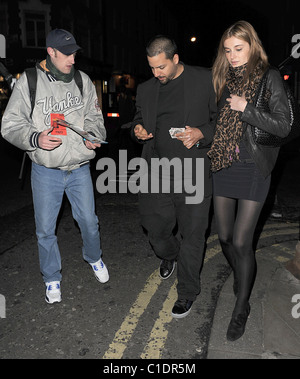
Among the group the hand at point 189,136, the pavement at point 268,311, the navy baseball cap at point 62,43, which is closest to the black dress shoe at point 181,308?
the pavement at point 268,311

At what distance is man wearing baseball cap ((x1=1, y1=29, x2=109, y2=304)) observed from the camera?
9.68 feet

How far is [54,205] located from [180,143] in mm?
1248

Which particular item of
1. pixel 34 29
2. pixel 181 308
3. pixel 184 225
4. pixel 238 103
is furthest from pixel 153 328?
pixel 34 29

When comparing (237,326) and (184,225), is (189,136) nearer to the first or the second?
(184,225)

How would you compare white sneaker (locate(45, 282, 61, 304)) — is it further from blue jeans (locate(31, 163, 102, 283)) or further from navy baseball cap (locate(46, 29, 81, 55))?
navy baseball cap (locate(46, 29, 81, 55))

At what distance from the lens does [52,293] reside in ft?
11.0

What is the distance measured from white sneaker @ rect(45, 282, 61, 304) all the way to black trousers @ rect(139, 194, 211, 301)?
1.02 m

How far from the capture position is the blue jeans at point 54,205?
10.5 ft

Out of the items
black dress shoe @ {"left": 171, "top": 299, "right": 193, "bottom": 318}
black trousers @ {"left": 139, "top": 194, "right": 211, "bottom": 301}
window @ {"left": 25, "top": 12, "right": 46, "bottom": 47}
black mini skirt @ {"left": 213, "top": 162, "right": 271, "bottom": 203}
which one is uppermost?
window @ {"left": 25, "top": 12, "right": 46, "bottom": 47}

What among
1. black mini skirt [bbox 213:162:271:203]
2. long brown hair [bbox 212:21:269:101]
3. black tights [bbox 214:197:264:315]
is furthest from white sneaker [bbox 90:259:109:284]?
long brown hair [bbox 212:21:269:101]

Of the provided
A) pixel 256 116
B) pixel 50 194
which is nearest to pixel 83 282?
pixel 50 194

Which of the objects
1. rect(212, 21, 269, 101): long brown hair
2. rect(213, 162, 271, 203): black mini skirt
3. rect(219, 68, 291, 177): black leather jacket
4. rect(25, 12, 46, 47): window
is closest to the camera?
rect(219, 68, 291, 177): black leather jacket

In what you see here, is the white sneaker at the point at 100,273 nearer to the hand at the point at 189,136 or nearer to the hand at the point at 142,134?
the hand at the point at 142,134
